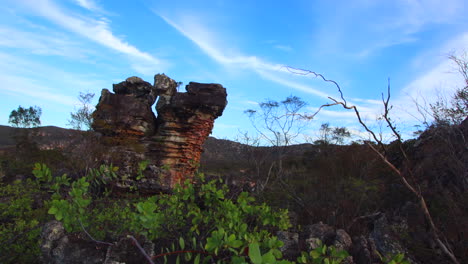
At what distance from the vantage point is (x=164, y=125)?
608 inches

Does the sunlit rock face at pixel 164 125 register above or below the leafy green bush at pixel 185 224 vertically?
above

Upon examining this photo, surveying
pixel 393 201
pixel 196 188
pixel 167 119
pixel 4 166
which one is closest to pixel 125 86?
pixel 167 119

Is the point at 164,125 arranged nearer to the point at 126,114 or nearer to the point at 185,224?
the point at 126,114

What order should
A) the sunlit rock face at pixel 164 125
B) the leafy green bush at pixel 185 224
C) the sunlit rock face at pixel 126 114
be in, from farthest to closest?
the sunlit rock face at pixel 126 114 < the sunlit rock face at pixel 164 125 < the leafy green bush at pixel 185 224

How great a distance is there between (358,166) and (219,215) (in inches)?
520

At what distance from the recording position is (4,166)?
1853 cm

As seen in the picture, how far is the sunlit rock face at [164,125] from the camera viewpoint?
15.1 m

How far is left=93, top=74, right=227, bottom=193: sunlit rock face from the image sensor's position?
15086 millimetres

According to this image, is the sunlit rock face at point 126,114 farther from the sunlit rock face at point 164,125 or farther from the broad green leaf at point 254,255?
the broad green leaf at point 254,255

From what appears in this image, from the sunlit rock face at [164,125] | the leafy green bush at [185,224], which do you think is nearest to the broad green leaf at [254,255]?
the leafy green bush at [185,224]

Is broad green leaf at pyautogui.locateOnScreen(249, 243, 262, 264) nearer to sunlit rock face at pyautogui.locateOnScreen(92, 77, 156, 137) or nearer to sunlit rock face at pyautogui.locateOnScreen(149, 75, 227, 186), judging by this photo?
sunlit rock face at pyautogui.locateOnScreen(149, 75, 227, 186)

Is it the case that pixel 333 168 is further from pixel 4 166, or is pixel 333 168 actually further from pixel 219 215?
pixel 4 166

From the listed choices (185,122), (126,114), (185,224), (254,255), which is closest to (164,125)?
(185,122)

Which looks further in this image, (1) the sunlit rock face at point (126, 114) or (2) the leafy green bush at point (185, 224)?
(1) the sunlit rock face at point (126, 114)
